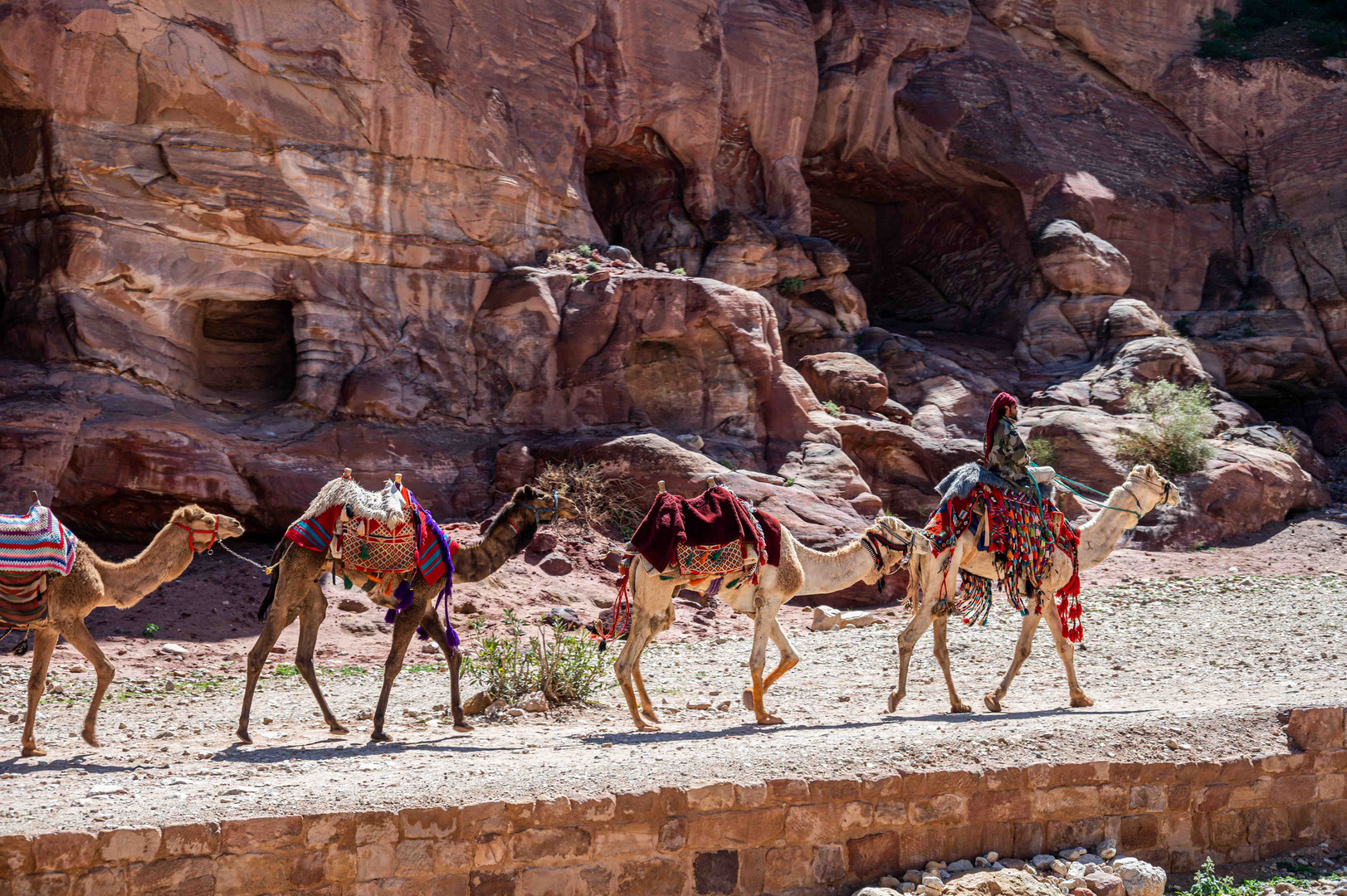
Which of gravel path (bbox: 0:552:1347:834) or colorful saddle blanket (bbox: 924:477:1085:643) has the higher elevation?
colorful saddle blanket (bbox: 924:477:1085:643)

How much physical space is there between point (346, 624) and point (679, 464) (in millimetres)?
6142

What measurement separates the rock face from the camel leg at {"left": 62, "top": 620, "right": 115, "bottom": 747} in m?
7.95

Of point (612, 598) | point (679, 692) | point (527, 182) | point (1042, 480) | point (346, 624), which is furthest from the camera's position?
point (527, 182)

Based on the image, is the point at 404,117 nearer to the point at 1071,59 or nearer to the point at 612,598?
the point at 612,598

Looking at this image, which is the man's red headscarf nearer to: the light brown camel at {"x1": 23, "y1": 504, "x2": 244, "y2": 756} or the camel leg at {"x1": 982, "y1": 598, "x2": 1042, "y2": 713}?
the camel leg at {"x1": 982, "y1": 598, "x2": 1042, "y2": 713}

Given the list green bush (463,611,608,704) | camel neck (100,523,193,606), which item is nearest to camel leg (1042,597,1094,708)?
green bush (463,611,608,704)

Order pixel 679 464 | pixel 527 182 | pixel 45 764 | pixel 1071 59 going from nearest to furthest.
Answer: pixel 45 764 → pixel 679 464 → pixel 527 182 → pixel 1071 59

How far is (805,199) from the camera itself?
94.1 ft

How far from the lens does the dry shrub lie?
18.5 metres

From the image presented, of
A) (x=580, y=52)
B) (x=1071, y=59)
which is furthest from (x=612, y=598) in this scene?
(x=1071, y=59)

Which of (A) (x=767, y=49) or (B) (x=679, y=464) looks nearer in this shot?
(B) (x=679, y=464)

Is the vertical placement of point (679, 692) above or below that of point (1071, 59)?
below

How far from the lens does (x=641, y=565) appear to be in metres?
9.90

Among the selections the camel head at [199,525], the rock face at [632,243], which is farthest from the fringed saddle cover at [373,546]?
the rock face at [632,243]
